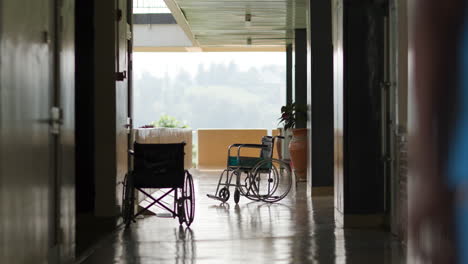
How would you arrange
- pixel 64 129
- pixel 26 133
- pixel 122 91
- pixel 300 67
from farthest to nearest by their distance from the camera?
pixel 300 67 → pixel 122 91 → pixel 64 129 → pixel 26 133

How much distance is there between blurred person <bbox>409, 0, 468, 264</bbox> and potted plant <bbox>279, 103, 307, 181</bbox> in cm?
850

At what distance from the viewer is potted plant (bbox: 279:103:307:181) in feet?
33.5

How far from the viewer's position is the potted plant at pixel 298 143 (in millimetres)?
10211

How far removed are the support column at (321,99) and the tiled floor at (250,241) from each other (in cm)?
155

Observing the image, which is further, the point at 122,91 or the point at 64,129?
the point at 122,91

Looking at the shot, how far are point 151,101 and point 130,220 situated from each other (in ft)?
64.6

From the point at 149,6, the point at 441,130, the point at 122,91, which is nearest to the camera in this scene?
the point at 441,130

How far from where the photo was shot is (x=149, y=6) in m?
13.8

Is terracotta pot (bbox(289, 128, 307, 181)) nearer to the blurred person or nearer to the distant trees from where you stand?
the blurred person

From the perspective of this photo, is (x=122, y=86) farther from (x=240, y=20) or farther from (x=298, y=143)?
(x=240, y=20)

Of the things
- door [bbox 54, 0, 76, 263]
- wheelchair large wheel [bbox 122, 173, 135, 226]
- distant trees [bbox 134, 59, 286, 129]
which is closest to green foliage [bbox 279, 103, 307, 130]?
wheelchair large wheel [bbox 122, 173, 135, 226]

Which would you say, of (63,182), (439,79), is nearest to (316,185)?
(63,182)

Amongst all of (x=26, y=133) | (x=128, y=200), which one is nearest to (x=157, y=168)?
(x=128, y=200)

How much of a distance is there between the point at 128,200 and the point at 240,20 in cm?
687
